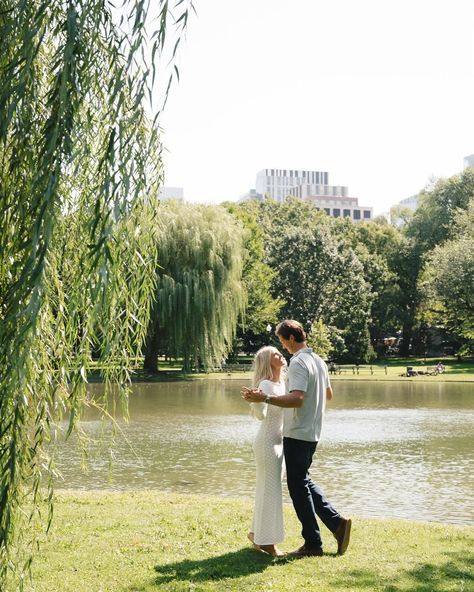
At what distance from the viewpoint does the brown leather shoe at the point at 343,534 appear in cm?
566

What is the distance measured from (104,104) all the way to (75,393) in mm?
1626

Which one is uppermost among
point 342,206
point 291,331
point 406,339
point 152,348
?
point 342,206

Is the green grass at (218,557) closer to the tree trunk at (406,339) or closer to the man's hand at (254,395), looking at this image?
the man's hand at (254,395)

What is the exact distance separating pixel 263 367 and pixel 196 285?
80.6 feet

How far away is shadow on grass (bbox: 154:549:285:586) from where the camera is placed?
5.17 meters

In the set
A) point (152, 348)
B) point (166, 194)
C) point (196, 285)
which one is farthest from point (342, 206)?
point (196, 285)

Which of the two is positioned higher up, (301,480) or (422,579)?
(301,480)

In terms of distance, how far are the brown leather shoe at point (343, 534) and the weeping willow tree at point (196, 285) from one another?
78.9 feet

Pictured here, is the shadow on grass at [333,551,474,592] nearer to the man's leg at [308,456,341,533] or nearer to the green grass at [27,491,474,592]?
the green grass at [27,491,474,592]

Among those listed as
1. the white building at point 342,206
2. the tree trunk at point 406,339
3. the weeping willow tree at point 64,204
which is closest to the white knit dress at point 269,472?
the weeping willow tree at point 64,204

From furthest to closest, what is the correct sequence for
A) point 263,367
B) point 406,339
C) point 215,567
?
point 406,339 → point 263,367 → point 215,567

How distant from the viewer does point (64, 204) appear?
4648 millimetres

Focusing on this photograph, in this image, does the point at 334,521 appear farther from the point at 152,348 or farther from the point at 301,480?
the point at 152,348

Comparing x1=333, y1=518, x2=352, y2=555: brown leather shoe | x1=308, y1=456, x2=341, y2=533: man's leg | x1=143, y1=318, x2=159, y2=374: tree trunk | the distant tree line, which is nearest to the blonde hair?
x1=308, y1=456, x2=341, y2=533: man's leg
